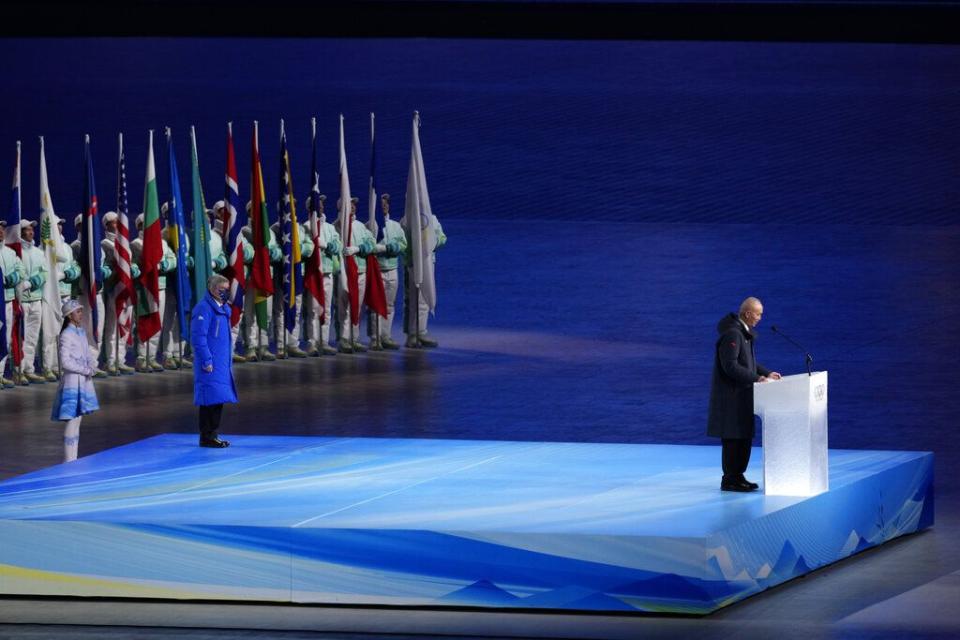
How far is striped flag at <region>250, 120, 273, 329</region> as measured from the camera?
818 inches

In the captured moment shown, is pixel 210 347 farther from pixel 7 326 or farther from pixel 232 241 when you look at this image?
pixel 232 241

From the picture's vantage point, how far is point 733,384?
1138 cm

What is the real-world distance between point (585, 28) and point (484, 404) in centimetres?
2792

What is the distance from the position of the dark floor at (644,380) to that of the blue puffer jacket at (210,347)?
211 cm

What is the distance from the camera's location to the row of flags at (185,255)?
770 inches

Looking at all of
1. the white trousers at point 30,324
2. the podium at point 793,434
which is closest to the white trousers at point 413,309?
the white trousers at point 30,324

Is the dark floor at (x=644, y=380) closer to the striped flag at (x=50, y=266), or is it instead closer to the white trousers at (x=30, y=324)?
the white trousers at (x=30, y=324)

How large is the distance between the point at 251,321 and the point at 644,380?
15.7 feet

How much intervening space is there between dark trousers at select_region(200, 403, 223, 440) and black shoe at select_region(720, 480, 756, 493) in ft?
13.4

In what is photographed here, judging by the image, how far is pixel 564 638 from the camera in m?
9.98

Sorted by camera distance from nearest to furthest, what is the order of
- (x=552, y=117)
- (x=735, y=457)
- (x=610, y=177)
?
(x=735, y=457) → (x=610, y=177) → (x=552, y=117)

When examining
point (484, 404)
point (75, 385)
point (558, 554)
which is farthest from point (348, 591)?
point (484, 404)

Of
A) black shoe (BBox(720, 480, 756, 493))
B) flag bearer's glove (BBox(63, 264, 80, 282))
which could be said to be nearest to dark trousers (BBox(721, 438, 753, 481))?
Answer: black shoe (BBox(720, 480, 756, 493))

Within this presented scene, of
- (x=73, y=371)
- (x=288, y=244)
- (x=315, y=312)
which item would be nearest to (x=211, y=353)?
(x=73, y=371)
